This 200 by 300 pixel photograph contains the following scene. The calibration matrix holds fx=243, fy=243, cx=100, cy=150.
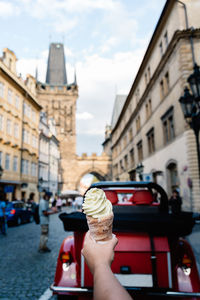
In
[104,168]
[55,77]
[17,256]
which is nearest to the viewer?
[17,256]

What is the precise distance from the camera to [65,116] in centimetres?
6750

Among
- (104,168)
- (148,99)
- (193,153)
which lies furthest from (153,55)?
(104,168)

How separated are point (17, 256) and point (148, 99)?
70.1 feet

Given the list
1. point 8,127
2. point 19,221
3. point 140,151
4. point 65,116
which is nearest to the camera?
point 19,221

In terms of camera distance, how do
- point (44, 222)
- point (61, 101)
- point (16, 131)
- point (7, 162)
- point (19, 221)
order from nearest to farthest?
point (44, 222), point (19, 221), point (7, 162), point (16, 131), point (61, 101)

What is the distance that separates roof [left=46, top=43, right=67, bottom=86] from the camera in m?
73.4

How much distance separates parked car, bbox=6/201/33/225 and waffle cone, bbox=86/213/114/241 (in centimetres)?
1433

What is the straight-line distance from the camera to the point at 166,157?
63.5ft

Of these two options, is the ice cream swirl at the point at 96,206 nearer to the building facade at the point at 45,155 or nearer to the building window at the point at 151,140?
the building window at the point at 151,140

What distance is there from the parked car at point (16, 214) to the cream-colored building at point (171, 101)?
31.8 ft

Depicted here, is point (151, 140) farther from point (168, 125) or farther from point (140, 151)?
point (168, 125)

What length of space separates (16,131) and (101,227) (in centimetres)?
2818

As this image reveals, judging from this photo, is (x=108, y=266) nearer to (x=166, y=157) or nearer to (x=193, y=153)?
(x=193, y=153)

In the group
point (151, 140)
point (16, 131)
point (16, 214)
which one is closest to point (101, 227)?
point (16, 214)
